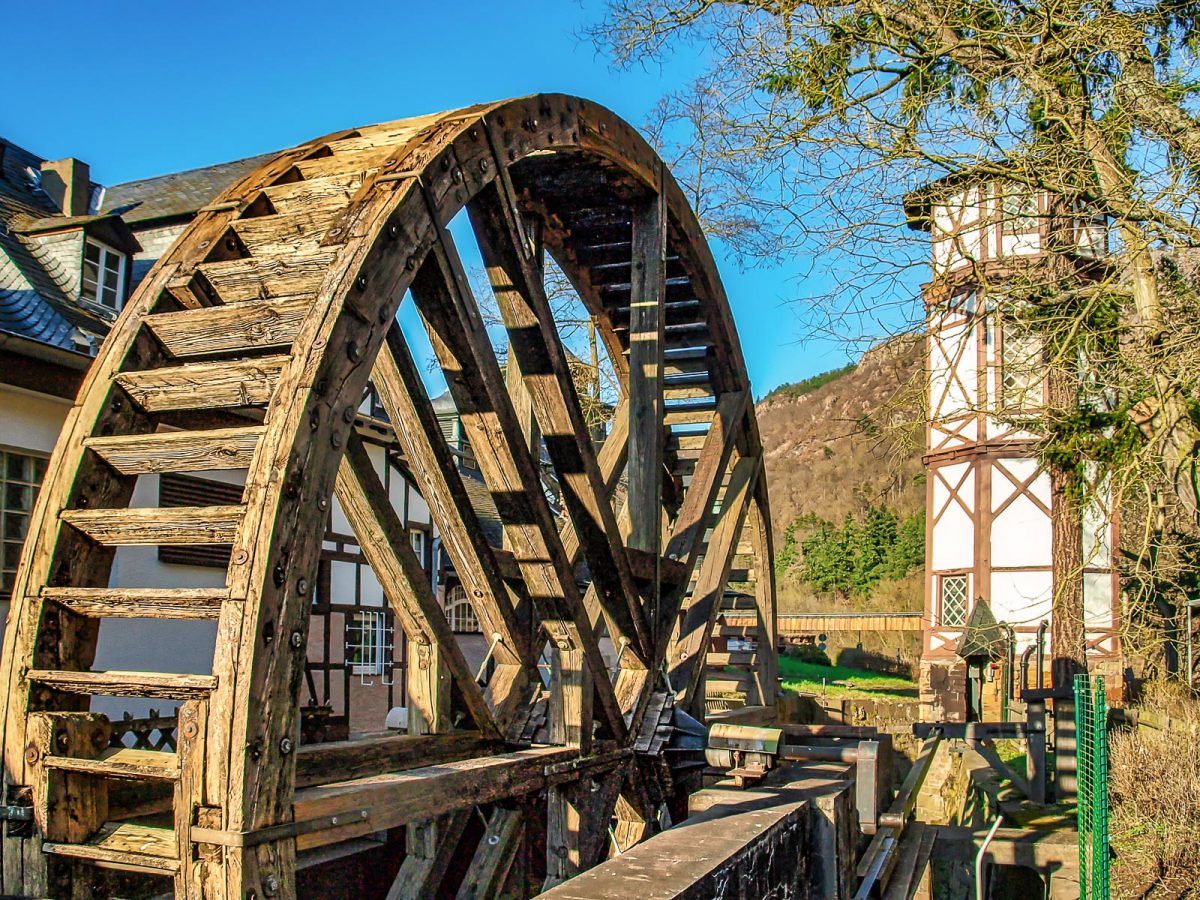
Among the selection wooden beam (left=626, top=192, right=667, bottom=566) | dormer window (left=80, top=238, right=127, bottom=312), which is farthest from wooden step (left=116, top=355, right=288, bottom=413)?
dormer window (left=80, top=238, right=127, bottom=312)

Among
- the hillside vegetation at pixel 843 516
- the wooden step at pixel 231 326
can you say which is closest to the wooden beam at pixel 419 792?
the wooden step at pixel 231 326

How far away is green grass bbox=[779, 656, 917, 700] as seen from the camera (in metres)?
22.8

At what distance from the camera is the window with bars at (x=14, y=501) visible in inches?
355

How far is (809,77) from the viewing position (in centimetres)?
830

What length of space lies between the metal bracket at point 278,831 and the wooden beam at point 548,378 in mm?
1984

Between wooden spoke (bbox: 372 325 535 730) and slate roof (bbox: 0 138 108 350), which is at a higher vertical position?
slate roof (bbox: 0 138 108 350)

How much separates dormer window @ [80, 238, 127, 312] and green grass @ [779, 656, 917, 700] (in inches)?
562

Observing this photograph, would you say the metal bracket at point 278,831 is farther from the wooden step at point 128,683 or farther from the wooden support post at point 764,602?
the wooden support post at point 764,602

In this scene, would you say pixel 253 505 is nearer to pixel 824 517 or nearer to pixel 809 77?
pixel 809 77

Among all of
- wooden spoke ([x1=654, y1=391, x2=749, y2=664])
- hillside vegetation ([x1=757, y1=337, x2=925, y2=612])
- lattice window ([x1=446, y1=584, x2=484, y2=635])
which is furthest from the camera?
hillside vegetation ([x1=757, y1=337, x2=925, y2=612])

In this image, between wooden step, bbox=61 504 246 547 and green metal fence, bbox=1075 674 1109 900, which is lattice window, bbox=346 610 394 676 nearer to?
green metal fence, bbox=1075 674 1109 900

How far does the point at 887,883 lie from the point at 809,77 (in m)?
5.47

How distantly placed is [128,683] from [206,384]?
2.94ft

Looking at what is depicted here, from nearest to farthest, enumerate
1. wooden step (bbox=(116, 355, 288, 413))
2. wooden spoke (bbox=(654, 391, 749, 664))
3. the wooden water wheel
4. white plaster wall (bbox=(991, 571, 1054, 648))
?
1. the wooden water wheel
2. wooden step (bbox=(116, 355, 288, 413))
3. wooden spoke (bbox=(654, 391, 749, 664))
4. white plaster wall (bbox=(991, 571, 1054, 648))
